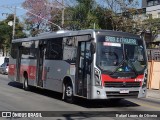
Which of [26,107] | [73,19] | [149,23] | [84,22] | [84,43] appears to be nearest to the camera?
[26,107]

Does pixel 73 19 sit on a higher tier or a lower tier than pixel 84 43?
higher

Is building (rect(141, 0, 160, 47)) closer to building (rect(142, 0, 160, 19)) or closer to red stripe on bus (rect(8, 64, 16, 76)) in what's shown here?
building (rect(142, 0, 160, 19))

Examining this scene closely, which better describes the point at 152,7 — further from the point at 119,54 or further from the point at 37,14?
the point at 119,54

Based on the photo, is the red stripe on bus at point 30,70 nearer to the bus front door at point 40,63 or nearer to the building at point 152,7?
the bus front door at point 40,63

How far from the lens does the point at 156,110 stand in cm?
1354

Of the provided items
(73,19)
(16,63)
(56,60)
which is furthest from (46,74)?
(73,19)

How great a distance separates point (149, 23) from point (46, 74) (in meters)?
33.3

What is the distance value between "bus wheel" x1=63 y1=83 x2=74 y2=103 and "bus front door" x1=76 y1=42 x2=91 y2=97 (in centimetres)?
57

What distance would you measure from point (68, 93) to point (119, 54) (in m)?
2.73

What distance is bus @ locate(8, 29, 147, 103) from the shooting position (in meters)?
13.3

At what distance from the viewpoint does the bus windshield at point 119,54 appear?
13.5m

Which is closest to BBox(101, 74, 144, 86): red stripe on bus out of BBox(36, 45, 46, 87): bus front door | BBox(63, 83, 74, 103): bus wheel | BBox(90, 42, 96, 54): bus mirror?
BBox(90, 42, 96, 54): bus mirror

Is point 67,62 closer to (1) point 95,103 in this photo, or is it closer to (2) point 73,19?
(1) point 95,103

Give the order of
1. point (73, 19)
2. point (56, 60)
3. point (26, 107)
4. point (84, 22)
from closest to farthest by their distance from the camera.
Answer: point (26, 107) < point (56, 60) < point (84, 22) < point (73, 19)
